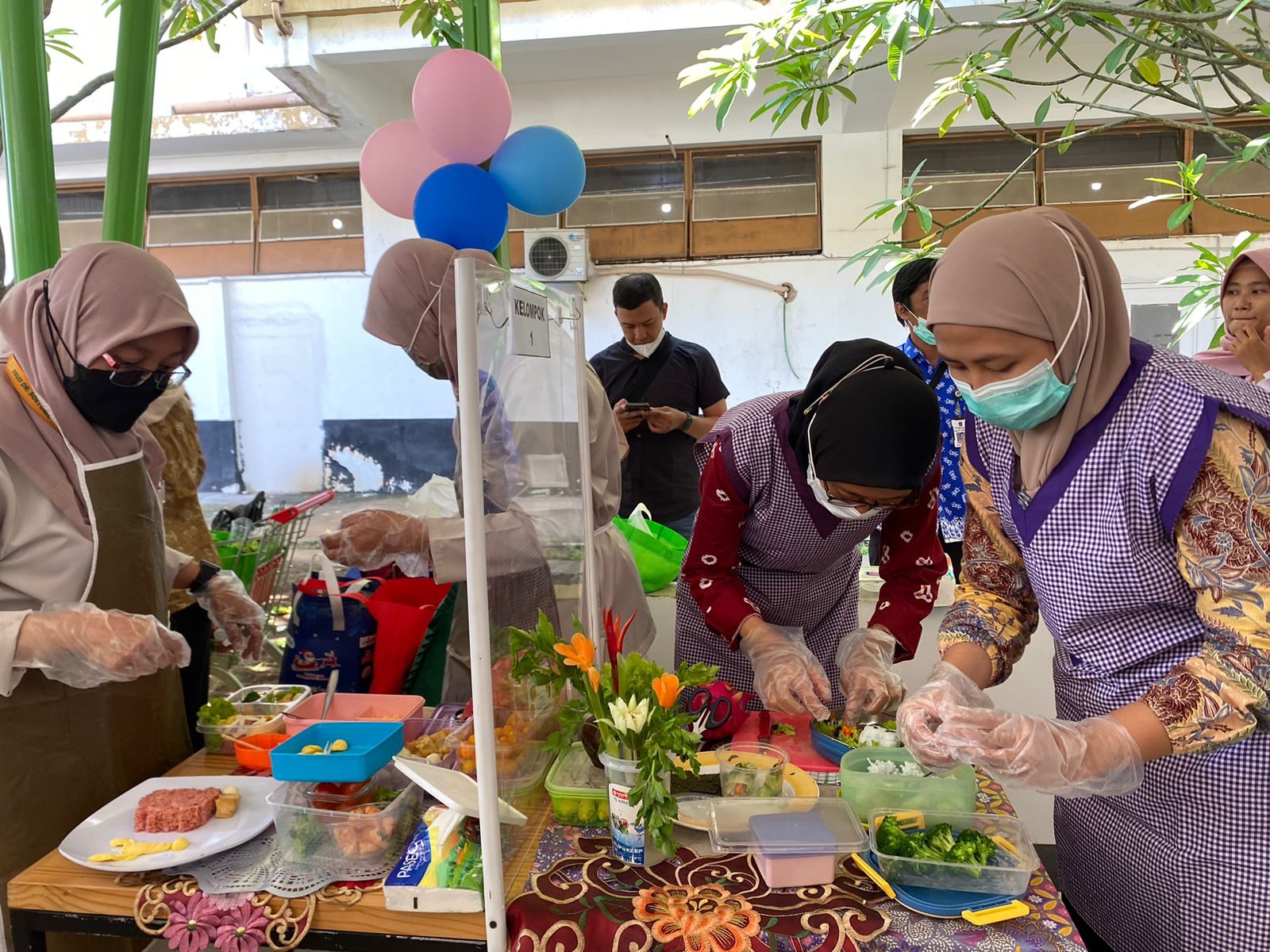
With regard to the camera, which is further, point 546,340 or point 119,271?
point 119,271

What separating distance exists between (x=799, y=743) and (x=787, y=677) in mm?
129

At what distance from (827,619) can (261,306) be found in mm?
6801

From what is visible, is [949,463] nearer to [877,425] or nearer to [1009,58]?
[1009,58]

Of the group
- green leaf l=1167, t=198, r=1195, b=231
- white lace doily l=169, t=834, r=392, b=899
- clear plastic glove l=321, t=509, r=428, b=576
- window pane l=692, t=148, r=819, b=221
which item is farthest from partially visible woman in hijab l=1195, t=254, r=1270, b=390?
window pane l=692, t=148, r=819, b=221

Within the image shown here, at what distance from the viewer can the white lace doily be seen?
1.27m

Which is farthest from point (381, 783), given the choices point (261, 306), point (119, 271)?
point (261, 306)

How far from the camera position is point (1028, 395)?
125cm

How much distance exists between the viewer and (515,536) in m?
1.34

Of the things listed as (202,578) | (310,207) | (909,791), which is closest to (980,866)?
(909,791)

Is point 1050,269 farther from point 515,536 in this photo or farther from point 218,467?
point 218,467

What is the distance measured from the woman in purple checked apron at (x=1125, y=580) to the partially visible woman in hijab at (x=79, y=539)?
138 cm

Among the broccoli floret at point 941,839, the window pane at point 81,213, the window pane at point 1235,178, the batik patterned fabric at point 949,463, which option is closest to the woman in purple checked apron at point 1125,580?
the broccoli floret at point 941,839

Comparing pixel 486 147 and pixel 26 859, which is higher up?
pixel 486 147

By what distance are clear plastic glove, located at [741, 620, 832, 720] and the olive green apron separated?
1.22 m
